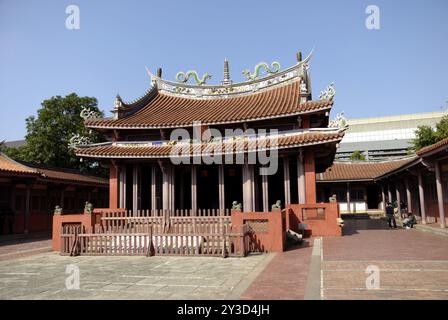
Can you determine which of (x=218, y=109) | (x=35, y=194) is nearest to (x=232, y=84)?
(x=218, y=109)

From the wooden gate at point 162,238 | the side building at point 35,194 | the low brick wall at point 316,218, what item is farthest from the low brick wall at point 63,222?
the low brick wall at point 316,218

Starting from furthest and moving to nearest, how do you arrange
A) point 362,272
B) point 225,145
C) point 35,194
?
point 35,194 < point 225,145 < point 362,272

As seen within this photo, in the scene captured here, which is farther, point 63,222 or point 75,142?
point 75,142

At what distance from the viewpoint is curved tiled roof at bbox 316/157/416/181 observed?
109 ft

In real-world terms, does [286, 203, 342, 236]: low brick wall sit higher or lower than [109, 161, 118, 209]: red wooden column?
lower

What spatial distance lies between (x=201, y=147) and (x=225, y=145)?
4.00 ft

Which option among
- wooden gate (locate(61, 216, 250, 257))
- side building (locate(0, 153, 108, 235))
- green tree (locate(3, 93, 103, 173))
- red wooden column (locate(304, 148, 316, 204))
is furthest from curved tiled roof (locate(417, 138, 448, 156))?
green tree (locate(3, 93, 103, 173))

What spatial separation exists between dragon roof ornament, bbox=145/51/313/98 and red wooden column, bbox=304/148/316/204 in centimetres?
593

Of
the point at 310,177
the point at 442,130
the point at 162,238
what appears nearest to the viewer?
the point at 162,238

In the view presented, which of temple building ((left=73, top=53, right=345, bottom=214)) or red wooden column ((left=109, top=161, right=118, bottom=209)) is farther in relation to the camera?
red wooden column ((left=109, top=161, right=118, bottom=209))

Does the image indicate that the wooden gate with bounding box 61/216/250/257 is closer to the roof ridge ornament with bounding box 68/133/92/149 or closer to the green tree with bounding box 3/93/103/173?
the roof ridge ornament with bounding box 68/133/92/149

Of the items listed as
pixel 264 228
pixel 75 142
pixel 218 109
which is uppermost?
pixel 218 109

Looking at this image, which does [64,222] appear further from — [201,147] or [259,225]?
[259,225]

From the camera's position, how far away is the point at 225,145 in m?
18.0
